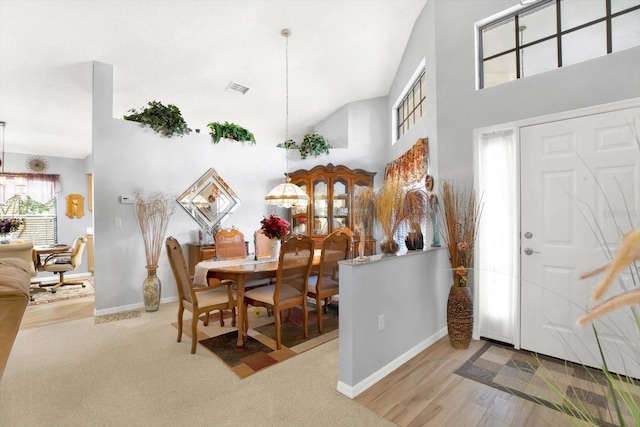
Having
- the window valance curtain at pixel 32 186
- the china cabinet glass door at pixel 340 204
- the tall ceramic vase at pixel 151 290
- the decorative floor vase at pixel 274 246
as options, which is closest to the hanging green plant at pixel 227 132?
the china cabinet glass door at pixel 340 204

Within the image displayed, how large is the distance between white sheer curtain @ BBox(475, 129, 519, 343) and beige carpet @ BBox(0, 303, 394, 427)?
4.97 ft

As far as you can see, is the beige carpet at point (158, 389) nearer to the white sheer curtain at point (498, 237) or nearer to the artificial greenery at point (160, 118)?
the white sheer curtain at point (498, 237)

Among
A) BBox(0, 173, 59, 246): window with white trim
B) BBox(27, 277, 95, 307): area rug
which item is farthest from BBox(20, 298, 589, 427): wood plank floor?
BBox(0, 173, 59, 246): window with white trim

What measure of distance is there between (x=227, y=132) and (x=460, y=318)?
4.15 metres

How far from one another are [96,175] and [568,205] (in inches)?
199

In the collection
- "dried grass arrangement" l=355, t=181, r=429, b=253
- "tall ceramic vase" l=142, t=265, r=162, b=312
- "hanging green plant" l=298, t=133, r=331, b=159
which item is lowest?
"tall ceramic vase" l=142, t=265, r=162, b=312

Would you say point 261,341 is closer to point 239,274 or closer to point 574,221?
point 239,274

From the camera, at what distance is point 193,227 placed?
187 inches

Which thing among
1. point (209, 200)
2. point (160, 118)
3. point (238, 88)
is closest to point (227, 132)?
point (238, 88)

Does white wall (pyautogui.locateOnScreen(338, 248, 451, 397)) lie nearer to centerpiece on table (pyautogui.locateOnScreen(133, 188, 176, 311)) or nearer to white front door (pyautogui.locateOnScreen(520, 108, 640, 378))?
white front door (pyautogui.locateOnScreen(520, 108, 640, 378))

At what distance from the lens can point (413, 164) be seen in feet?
13.1

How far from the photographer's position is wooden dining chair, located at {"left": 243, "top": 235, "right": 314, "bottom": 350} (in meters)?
2.82

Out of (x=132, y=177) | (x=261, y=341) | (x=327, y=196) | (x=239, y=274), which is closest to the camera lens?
(x=239, y=274)

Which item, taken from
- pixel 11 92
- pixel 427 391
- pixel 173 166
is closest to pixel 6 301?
pixel 427 391
